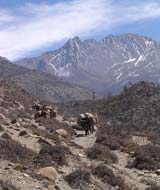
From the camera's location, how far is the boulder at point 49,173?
A: 2131cm

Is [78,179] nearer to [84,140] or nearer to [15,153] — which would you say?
[15,153]

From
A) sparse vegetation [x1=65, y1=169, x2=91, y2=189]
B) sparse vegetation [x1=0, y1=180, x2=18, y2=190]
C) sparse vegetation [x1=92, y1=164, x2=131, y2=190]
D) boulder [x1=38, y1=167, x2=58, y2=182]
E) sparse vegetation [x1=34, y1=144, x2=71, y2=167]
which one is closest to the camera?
sparse vegetation [x1=0, y1=180, x2=18, y2=190]

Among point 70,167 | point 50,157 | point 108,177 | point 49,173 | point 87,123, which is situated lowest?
point 87,123

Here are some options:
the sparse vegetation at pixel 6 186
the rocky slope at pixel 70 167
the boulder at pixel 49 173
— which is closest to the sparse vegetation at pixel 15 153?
the rocky slope at pixel 70 167

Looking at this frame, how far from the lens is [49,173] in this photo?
21609 mm

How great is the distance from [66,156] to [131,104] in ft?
199

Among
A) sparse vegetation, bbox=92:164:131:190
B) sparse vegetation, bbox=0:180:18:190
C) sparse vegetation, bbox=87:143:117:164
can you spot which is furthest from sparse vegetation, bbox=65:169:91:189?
sparse vegetation, bbox=87:143:117:164

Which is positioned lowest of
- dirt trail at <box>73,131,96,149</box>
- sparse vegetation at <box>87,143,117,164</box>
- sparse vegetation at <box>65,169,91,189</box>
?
dirt trail at <box>73,131,96,149</box>

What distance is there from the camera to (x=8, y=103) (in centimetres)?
6134

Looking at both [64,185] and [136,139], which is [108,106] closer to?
[136,139]

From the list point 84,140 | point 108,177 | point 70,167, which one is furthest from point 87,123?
point 108,177

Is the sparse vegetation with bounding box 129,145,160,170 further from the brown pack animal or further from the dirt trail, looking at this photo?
the brown pack animal

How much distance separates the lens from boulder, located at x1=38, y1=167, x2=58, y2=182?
69.9ft

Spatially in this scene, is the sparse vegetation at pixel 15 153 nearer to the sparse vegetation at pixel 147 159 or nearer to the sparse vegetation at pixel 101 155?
the sparse vegetation at pixel 101 155
